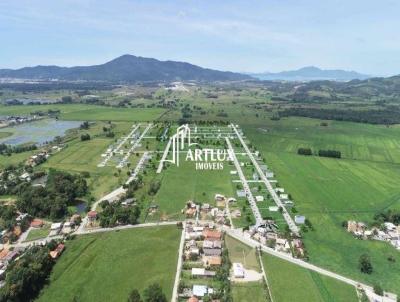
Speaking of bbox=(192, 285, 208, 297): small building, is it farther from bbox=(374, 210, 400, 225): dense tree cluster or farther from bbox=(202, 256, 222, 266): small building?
bbox=(374, 210, 400, 225): dense tree cluster

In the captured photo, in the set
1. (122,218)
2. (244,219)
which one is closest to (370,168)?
(244,219)

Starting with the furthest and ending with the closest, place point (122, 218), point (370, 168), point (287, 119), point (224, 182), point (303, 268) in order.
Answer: point (287, 119) < point (370, 168) < point (224, 182) < point (122, 218) < point (303, 268)

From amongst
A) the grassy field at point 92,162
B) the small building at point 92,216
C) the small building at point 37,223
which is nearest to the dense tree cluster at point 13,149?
the grassy field at point 92,162

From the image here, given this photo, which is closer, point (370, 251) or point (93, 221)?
point (370, 251)

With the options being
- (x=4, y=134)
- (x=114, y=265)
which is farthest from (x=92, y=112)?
(x=114, y=265)

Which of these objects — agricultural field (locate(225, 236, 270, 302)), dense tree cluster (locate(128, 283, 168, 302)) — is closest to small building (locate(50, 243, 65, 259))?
dense tree cluster (locate(128, 283, 168, 302))

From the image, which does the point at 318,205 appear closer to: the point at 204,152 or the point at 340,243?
the point at 340,243
